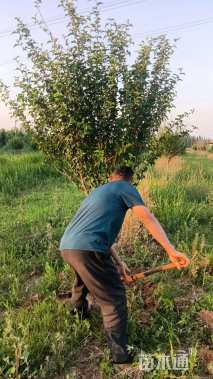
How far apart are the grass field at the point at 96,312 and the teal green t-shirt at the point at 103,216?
2.95ft

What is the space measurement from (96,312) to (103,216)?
1318mm

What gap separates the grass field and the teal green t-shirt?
0.90 m

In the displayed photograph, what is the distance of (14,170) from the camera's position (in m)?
14.7

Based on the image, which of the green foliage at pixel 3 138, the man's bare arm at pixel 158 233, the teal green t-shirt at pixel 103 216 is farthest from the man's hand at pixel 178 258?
the green foliage at pixel 3 138

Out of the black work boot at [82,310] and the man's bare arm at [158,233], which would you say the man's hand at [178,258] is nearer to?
the man's bare arm at [158,233]

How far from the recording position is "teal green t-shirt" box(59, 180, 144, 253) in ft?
12.8

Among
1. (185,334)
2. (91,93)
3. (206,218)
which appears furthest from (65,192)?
(185,334)

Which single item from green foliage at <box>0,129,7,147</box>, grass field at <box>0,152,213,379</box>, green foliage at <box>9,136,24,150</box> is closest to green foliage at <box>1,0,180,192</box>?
grass field at <box>0,152,213,379</box>

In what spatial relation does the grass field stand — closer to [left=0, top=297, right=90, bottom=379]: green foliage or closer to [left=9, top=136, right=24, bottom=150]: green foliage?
[left=0, top=297, right=90, bottom=379]: green foliage

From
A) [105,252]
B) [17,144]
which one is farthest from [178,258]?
[17,144]

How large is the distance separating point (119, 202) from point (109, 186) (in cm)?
16

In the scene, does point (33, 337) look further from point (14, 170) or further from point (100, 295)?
point (14, 170)

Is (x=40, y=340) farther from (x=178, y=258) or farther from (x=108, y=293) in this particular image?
(x=178, y=258)

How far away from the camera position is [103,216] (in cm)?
393
